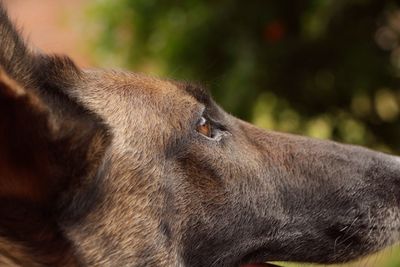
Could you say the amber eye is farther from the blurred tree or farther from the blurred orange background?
the blurred orange background

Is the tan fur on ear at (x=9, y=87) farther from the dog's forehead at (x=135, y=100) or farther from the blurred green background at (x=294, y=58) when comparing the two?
the blurred green background at (x=294, y=58)

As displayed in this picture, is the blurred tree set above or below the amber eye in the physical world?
above

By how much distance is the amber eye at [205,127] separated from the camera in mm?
4020

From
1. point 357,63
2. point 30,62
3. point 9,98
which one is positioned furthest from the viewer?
point 357,63

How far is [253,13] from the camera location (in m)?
7.14

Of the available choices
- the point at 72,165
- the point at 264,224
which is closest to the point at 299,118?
the point at 264,224

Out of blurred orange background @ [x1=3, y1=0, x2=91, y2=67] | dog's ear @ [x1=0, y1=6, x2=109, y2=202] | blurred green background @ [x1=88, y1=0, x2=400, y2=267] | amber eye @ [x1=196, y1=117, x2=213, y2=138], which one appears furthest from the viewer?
blurred orange background @ [x1=3, y1=0, x2=91, y2=67]

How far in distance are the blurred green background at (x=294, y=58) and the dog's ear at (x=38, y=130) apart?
3.21 meters

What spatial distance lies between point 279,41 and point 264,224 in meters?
3.40

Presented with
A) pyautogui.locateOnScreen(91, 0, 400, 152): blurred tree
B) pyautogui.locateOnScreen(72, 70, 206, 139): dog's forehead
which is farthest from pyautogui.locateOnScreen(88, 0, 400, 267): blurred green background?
pyautogui.locateOnScreen(72, 70, 206, 139): dog's forehead

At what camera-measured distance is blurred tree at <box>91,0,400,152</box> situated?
23.3 ft

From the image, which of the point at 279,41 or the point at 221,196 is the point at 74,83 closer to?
the point at 221,196

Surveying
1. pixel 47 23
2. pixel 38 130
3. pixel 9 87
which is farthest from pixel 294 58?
pixel 47 23

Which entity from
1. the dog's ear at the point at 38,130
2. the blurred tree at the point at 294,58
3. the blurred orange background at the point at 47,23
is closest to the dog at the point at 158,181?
the dog's ear at the point at 38,130
